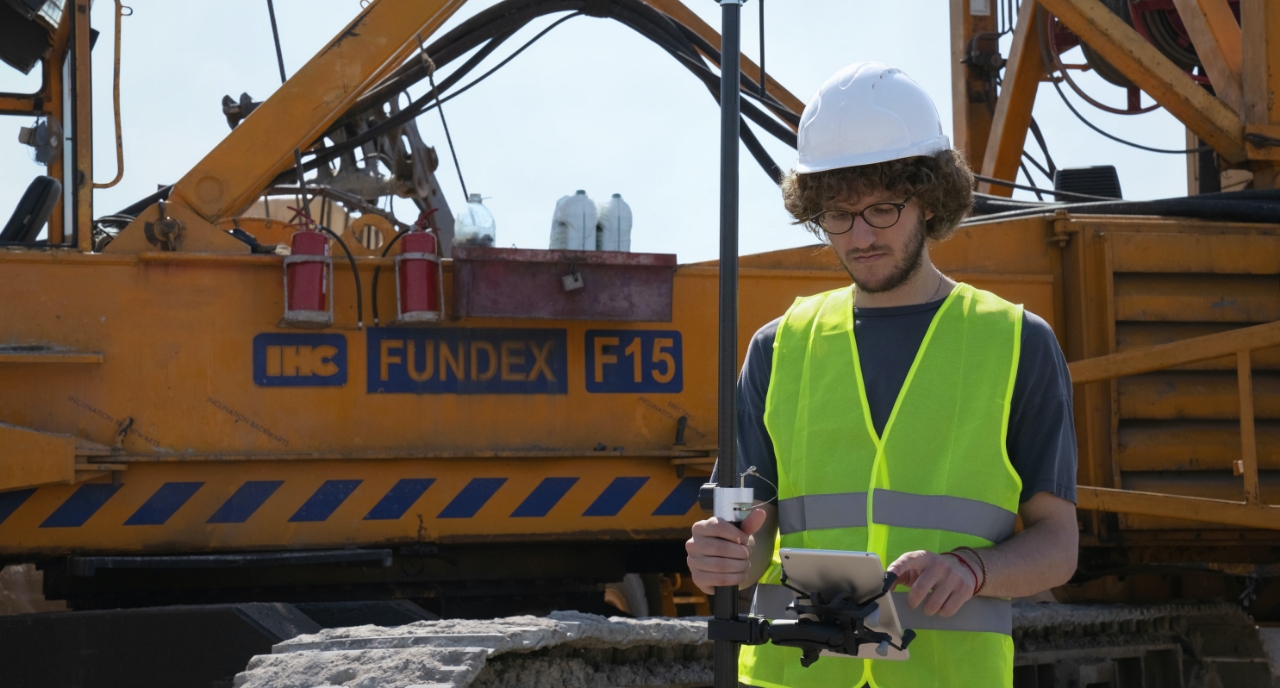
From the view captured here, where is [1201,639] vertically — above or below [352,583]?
below

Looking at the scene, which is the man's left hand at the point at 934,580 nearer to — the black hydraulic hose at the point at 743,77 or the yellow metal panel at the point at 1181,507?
the yellow metal panel at the point at 1181,507

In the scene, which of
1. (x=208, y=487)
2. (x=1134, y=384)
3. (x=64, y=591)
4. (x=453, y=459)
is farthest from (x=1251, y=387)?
(x=64, y=591)

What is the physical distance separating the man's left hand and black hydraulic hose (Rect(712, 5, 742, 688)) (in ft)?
1.06

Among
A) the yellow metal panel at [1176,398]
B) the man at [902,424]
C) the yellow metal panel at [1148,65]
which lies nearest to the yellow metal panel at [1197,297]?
the yellow metal panel at [1176,398]

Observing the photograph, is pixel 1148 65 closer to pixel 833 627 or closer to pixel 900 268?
pixel 900 268

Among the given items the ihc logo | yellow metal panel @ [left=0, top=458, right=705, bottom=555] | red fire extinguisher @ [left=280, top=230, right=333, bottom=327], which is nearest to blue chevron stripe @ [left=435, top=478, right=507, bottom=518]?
yellow metal panel @ [left=0, top=458, right=705, bottom=555]

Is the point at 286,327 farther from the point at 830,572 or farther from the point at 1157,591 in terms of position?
the point at 1157,591

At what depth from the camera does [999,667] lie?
205 centimetres

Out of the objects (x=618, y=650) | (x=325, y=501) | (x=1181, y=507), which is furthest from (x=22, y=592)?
(x=1181, y=507)

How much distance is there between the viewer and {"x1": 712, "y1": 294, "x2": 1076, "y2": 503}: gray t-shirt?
210 cm

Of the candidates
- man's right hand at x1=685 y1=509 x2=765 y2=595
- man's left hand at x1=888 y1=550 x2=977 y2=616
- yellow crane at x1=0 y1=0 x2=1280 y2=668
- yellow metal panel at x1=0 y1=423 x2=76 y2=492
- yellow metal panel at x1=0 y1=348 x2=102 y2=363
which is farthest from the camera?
yellow crane at x1=0 y1=0 x2=1280 y2=668

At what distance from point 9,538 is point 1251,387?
434cm

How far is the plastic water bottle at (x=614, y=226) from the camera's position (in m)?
5.00

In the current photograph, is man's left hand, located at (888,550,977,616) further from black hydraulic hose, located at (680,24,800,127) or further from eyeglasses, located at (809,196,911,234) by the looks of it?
black hydraulic hose, located at (680,24,800,127)
